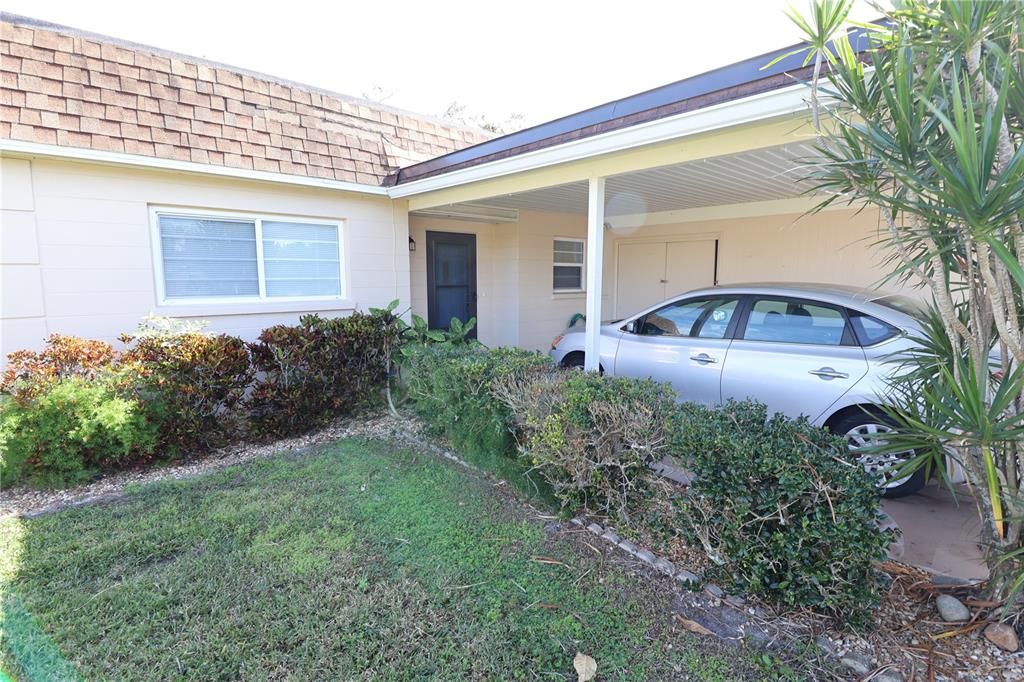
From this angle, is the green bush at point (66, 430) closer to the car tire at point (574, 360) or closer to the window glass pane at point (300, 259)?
the window glass pane at point (300, 259)

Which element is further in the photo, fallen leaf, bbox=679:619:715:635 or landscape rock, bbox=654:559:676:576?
landscape rock, bbox=654:559:676:576

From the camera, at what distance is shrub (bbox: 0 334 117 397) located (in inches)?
169

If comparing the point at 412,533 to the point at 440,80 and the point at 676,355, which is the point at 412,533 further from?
the point at 440,80

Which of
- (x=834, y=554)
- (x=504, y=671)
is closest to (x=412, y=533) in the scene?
(x=504, y=671)

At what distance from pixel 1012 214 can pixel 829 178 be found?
846 millimetres

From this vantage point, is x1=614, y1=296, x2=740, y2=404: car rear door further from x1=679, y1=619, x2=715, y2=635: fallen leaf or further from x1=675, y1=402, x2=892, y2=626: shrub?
x1=679, y1=619, x2=715, y2=635: fallen leaf

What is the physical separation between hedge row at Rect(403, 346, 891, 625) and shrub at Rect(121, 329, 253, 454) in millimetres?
2626

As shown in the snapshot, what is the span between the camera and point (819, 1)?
256 cm

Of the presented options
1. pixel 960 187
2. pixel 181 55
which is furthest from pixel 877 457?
pixel 181 55

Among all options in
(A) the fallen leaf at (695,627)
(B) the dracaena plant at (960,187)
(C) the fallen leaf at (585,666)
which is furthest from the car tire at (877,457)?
(C) the fallen leaf at (585,666)

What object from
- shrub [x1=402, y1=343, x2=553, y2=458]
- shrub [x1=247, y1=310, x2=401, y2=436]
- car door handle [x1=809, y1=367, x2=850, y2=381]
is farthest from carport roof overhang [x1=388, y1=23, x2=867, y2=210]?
shrub [x1=247, y1=310, x2=401, y2=436]

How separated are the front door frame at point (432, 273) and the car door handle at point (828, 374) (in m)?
6.05

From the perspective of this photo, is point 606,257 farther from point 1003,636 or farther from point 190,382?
point 1003,636

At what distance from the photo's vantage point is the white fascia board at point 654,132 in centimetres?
332
